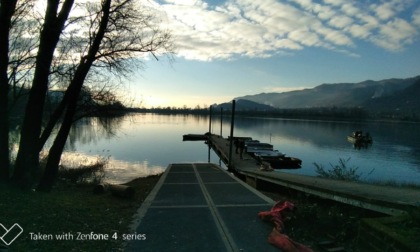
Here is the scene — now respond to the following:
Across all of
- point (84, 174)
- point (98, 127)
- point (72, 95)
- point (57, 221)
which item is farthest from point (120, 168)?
point (57, 221)

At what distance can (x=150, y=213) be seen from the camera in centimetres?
872

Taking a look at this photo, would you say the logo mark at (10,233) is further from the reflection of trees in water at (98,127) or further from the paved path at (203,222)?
the reflection of trees in water at (98,127)

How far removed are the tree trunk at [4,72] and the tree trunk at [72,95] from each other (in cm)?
180

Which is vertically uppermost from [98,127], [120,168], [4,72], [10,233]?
[4,72]

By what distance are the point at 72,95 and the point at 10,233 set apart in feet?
21.5

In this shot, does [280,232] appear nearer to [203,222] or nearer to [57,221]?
[203,222]

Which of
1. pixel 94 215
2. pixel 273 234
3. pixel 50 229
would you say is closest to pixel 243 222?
pixel 273 234

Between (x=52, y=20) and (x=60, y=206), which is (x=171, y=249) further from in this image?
(x=52, y=20)

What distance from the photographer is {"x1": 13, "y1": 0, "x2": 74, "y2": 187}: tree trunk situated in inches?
405

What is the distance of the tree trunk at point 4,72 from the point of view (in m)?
9.38

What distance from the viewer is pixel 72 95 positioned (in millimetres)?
11836

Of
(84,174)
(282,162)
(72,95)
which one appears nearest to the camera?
(72,95)

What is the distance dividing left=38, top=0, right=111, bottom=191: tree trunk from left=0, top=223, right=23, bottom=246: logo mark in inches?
→ 239

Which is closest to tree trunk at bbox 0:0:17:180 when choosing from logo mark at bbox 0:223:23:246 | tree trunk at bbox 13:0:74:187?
tree trunk at bbox 13:0:74:187
